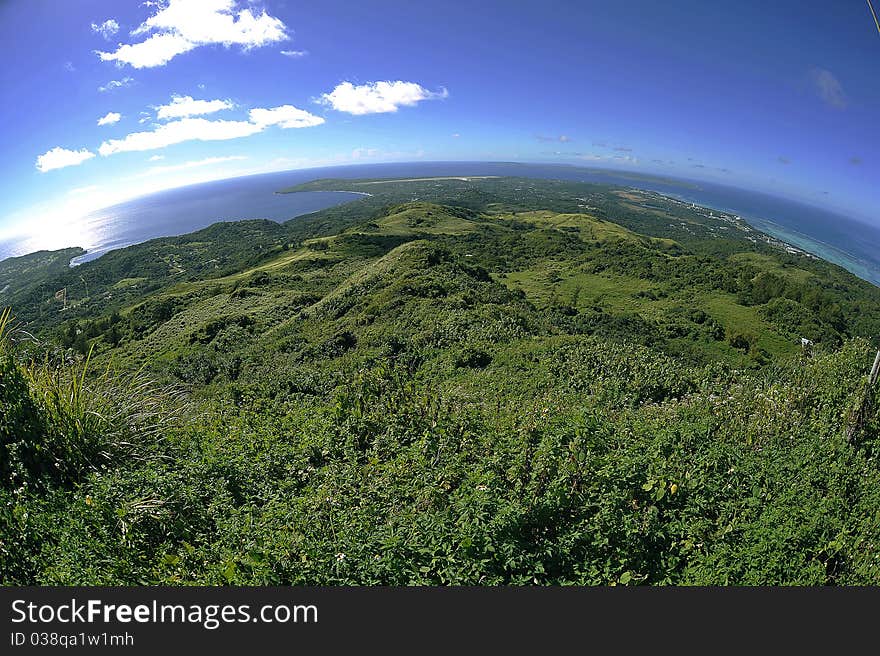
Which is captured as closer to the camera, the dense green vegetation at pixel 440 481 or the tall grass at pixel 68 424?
the dense green vegetation at pixel 440 481

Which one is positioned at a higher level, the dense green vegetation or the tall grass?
the tall grass

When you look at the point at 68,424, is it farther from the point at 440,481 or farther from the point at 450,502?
the point at 450,502

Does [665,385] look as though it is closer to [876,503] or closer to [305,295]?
[876,503]

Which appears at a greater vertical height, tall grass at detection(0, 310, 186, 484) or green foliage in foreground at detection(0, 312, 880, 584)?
tall grass at detection(0, 310, 186, 484)

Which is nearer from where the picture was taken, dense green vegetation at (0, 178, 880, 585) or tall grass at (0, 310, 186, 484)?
dense green vegetation at (0, 178, 880, 585)

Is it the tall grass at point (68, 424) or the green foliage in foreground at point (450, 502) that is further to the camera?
the tall grass at point (68, 424)

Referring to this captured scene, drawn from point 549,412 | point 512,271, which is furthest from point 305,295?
point 549,412

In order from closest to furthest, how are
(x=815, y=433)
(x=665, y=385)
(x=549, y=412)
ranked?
(x=815, y=433), (x=549, y=412), (x=665, y=385)

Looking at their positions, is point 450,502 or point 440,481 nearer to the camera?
point 450,502

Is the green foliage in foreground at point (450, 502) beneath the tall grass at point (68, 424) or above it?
beneath

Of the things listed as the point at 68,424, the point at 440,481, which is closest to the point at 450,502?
the point at 440,481

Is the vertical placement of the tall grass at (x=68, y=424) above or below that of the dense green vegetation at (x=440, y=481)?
above
